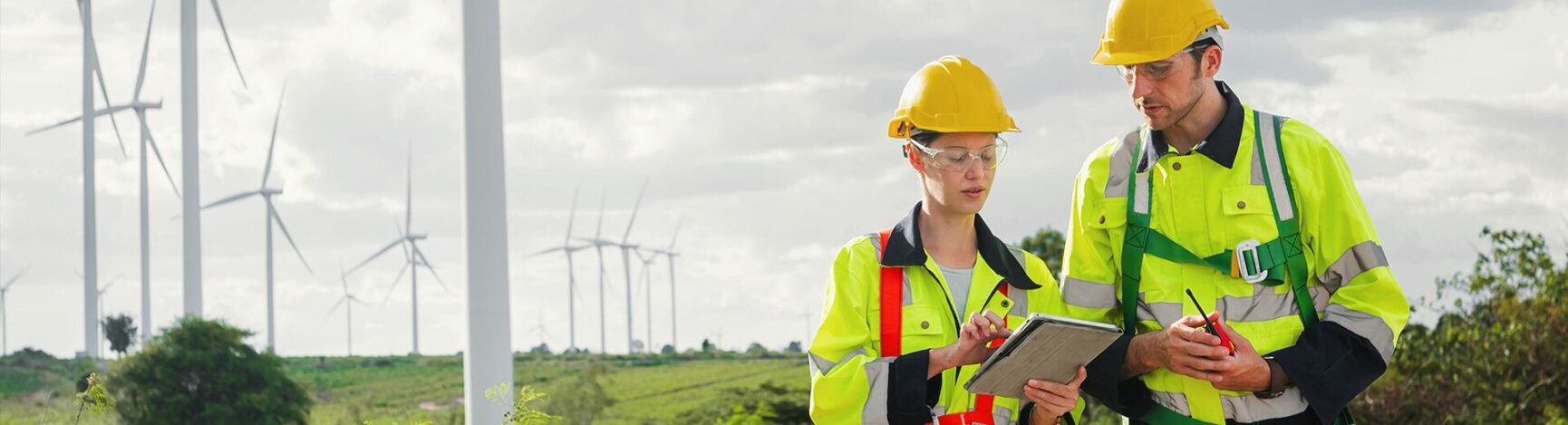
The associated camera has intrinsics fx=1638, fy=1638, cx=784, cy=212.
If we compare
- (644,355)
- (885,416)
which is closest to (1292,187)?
(885,416)

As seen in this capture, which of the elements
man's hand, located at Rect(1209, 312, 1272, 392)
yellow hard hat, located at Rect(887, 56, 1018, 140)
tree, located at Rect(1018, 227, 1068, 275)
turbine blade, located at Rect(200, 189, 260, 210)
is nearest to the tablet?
man's hand, located at Rect(1209, 312, 1272, 392)

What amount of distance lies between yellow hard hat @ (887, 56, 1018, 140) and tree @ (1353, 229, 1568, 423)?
14508 mm

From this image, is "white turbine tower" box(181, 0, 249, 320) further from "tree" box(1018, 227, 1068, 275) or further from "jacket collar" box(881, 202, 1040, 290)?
"jacket collar" box(881, 202, 1040, 290)

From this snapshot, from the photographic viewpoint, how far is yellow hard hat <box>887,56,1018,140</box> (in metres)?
4.68

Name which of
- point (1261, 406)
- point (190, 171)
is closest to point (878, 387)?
point (1261, 406)

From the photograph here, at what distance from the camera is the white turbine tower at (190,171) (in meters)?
30.0

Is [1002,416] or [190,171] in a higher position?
[190,171]

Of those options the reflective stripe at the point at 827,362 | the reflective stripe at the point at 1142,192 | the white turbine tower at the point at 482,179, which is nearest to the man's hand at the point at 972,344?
the reflective stripe at the point at 827,362

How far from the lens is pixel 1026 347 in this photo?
4.09 metres

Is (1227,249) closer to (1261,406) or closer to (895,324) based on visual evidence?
(1261,406)

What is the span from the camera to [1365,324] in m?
4.30

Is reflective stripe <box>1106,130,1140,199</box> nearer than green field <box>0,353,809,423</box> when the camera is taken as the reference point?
Yes

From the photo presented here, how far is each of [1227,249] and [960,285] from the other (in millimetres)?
758

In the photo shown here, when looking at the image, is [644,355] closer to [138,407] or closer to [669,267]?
[669,267]
